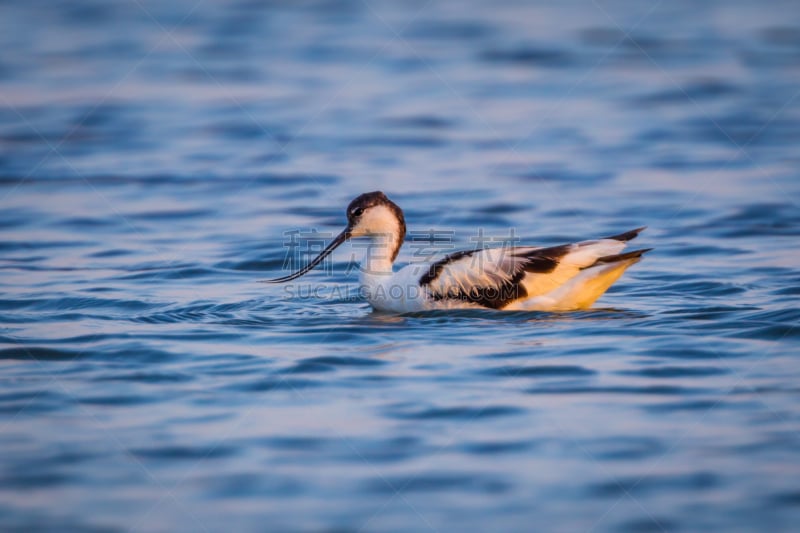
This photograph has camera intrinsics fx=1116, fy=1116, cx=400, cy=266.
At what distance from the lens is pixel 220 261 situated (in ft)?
34.8

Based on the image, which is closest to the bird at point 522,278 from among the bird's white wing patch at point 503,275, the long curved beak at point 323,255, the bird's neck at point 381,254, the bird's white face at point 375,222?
the bird's white wing patch at point 503,275

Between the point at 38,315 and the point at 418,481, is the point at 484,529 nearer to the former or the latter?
the point at 418,481

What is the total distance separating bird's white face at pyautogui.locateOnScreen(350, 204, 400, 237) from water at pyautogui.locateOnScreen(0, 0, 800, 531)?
66 centimetres

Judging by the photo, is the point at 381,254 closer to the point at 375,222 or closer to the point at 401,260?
the point at 375,222

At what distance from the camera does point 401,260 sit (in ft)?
34.8

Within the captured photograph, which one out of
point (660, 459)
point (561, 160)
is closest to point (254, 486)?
point (660, 459)

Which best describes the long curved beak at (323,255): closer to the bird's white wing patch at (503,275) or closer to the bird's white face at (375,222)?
the bird's white face at (375,222)

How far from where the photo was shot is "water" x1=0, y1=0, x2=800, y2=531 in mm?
5434

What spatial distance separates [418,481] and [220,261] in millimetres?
5597

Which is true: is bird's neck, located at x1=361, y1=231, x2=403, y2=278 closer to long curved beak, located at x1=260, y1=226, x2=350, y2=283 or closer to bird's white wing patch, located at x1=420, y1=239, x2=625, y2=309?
long curved beak, located at x1=260, y1=226, x2=350, y2=283

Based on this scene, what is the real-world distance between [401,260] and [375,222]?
59.6 inches

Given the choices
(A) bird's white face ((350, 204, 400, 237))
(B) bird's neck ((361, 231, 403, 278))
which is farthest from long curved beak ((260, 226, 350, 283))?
(B) bird's neck ((361, 231, 403, 278))

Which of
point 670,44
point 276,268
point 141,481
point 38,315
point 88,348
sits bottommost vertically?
point 141,481

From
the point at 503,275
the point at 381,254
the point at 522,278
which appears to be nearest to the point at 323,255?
the point at 381,254
